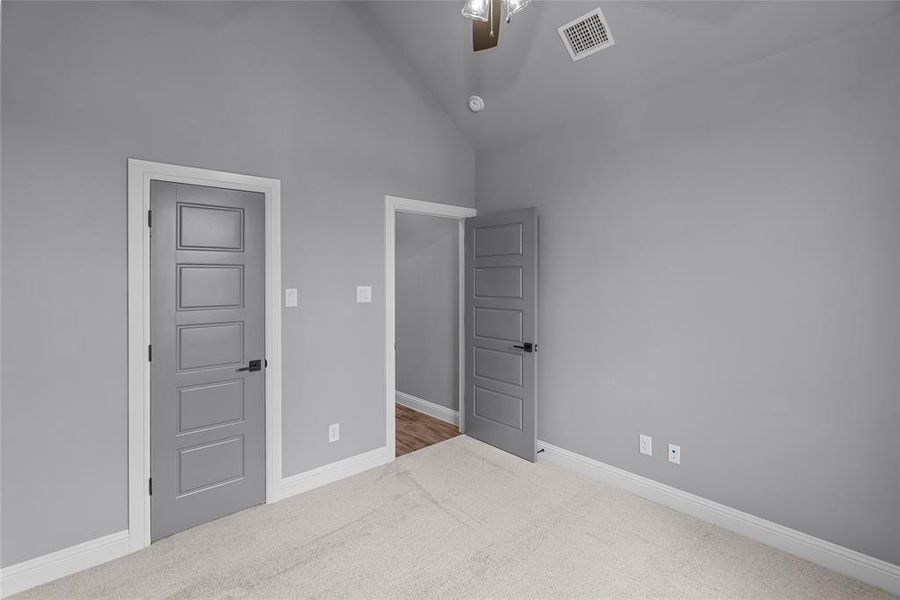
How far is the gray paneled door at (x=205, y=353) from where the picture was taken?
240 centimetres

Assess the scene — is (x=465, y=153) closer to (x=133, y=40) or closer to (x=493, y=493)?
(x=133, y=40)

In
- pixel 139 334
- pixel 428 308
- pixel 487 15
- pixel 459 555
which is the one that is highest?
pixel 487 15

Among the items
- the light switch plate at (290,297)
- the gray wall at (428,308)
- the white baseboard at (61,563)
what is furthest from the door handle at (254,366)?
the gray wall at (428,308)

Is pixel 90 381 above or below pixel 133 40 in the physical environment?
below

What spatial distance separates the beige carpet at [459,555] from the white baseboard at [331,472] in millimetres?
79

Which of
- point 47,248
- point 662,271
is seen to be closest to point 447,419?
point 662,271

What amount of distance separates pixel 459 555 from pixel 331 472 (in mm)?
1235

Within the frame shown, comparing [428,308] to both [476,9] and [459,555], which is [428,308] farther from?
[476,9]

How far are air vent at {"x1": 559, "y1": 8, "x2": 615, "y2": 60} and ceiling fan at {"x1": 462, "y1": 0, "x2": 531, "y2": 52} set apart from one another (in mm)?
1105

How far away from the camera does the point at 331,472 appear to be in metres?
3.09

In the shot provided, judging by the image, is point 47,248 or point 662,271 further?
point 662,271

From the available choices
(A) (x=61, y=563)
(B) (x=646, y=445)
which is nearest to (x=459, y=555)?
(B) (x=646, y=445)

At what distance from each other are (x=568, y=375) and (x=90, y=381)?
3.02 metres

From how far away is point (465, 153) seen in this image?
12.9 feet
